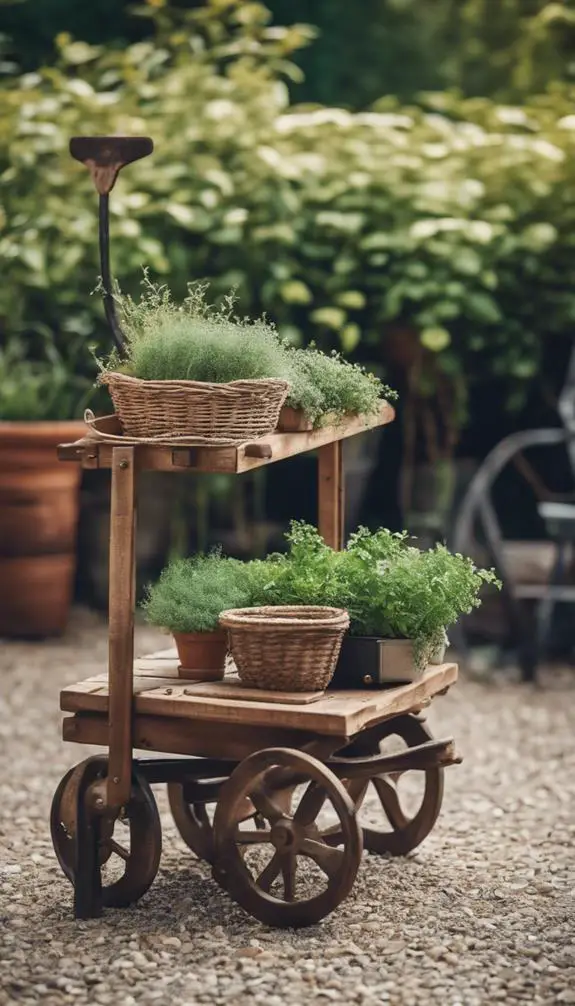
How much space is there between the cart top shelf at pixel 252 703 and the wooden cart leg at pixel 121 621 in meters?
0.05

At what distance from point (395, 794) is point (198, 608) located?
0.85 meters

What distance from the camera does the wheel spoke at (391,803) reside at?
3967mm

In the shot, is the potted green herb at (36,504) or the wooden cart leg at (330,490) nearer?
the wooden cart leg at (330,490)

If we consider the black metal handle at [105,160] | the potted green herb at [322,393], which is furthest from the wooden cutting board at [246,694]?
the black metal handle at [105,160]

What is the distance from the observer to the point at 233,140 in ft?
22.1

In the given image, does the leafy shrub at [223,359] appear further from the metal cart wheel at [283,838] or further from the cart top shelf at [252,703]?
the metal cart wheel at [283,838]

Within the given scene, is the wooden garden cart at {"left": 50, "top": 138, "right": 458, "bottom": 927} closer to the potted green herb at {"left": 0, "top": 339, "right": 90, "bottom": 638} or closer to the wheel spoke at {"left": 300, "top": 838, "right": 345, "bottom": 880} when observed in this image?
the wheel spoke at {"left": 300, "top": 838, "right": 345, "bottom": 880}

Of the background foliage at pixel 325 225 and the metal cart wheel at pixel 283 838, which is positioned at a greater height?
the background foliage at pixel 325 225

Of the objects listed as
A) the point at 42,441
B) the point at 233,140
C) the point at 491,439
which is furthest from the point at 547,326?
the point at 42,441

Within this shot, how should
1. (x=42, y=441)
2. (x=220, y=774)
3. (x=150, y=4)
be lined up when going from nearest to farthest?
1. (x=220, y=774)
2. (x=42, y=441)
3. (x=150, y=4)

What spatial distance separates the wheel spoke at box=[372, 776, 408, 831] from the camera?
13.0 feet

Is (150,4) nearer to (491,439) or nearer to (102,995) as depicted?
(491,439)

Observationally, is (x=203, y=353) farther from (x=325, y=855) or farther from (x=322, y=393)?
(x=325, y=855)

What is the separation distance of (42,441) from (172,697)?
9.77ft
